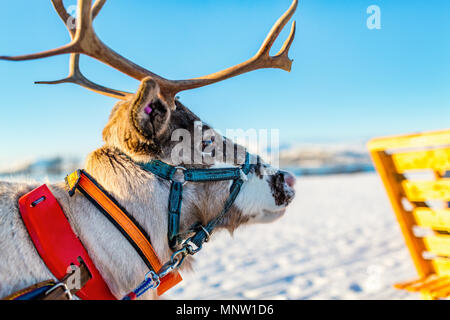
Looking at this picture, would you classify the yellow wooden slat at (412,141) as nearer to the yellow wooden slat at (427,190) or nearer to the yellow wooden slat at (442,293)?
the yellow wooden slat at (427,190)

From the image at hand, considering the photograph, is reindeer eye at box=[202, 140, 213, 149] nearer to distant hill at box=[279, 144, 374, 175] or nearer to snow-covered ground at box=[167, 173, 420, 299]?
snow-covered ground at box=[167, 173, 420, 299]

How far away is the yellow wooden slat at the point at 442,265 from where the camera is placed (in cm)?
274

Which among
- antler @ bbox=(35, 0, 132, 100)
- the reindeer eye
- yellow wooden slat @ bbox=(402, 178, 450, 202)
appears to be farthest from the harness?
yellow wooden slat @ bbox=(402, 178, 450, 202)

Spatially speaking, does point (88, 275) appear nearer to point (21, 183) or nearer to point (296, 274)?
point (21, 183)

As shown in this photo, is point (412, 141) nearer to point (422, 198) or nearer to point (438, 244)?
point (422, 198)

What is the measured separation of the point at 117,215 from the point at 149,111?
1.96 ft

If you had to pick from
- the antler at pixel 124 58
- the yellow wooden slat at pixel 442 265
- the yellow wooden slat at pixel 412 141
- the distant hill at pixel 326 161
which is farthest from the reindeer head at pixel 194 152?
the distant hill at pixel 326 161

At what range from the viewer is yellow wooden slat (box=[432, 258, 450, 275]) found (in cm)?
274

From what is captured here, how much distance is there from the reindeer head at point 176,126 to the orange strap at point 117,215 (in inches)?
11.5

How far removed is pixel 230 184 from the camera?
2.27 m

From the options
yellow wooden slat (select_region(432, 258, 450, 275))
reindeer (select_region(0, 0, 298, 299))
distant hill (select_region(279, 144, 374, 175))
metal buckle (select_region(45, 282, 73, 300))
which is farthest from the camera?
distant hill (select_region(279, 144, 374, 175))

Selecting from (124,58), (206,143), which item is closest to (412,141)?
(206,143)

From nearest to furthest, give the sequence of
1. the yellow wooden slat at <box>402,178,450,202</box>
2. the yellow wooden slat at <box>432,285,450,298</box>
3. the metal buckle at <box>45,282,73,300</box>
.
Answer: the metal buckle at <box>45,282,73,300</box>
the yellow wooden slat at <box>432,285,450,298</box>
the yellow wooden slat at <box>402,178,450,202</box>

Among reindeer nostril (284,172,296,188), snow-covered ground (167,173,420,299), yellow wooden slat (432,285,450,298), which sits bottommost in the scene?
snow-covered ground (167,173,420,299)
